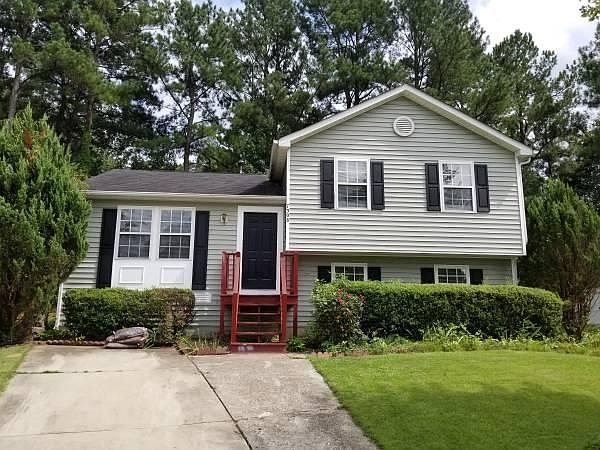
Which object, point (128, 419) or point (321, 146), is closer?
point (128, 419)

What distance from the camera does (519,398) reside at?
6102 millimetres

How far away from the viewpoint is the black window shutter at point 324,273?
1280cm

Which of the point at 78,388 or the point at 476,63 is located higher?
the point at 476,63

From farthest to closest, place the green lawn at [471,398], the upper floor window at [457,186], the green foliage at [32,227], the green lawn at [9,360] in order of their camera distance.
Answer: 1. the upper floor window at [457,186]
2. the green foliage at [32,227]
3. the green lawn at [9,360]
4. the green lawn at [471,398]

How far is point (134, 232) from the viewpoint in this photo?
1234 centimetres

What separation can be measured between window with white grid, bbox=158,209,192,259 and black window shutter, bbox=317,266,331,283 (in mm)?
3440

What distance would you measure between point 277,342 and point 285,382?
3220mm

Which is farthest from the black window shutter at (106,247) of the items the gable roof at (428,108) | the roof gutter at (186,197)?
the gable roof at (428,108)

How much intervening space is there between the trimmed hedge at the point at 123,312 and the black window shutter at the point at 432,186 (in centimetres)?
661

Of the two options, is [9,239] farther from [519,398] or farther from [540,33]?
Result: [540,33]

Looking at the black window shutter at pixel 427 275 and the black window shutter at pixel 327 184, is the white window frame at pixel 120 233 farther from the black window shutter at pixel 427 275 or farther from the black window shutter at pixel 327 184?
the black window shutter at pixel 427 275

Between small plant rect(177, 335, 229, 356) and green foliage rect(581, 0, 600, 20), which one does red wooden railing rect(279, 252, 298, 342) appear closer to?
small plant rect(177, 335, 229, 356)

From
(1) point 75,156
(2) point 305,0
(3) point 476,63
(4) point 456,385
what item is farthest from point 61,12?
(4) point 456,385

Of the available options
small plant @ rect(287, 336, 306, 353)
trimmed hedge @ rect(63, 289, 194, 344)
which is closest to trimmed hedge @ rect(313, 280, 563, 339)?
small plant @ rect(287, 336, 306, 353)
